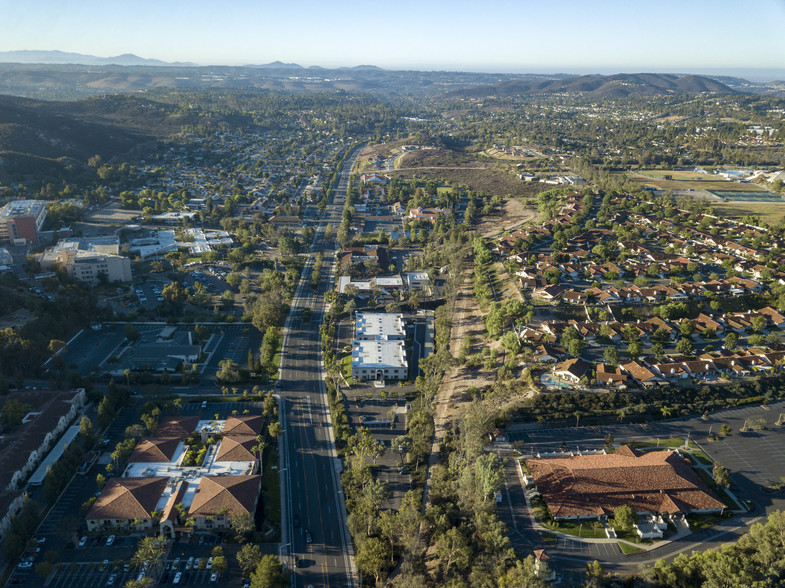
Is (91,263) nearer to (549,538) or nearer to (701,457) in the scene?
(549,538)

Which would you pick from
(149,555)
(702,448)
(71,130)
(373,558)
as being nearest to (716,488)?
(702,448)

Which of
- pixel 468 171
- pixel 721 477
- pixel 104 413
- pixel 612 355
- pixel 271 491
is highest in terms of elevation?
pixel 468 171

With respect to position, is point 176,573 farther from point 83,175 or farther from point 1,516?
point 83,175

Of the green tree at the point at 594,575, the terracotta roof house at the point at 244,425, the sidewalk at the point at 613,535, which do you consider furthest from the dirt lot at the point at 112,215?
the green tree at the point at 594,575

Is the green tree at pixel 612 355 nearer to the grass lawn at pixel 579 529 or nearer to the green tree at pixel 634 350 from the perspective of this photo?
the green tree at pixel 634 350

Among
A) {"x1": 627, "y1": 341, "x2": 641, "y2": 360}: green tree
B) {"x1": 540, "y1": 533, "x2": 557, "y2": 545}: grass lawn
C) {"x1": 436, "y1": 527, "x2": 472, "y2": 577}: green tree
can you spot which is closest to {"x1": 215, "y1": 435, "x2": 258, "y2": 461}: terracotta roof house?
Answer: {"x1": 436, "y1": 527, "x2": 472, "y2": 577}: green tree

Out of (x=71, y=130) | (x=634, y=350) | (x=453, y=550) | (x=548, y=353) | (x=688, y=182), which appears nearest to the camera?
(x=453, y=550)

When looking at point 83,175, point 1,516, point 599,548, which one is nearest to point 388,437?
point 599,548
